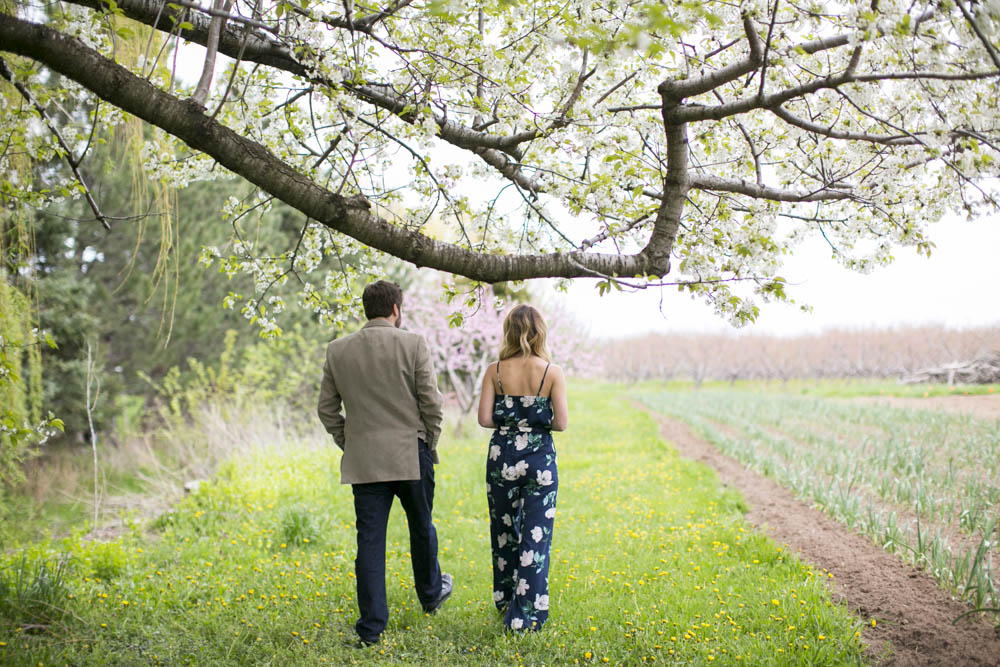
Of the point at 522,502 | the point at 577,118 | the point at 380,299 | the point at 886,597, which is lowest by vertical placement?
the point at 886,597

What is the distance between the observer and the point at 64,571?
4172 millimetres

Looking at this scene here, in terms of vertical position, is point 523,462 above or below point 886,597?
above

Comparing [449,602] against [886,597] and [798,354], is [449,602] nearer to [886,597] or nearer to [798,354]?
[886,597]

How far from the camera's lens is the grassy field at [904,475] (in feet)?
13.4

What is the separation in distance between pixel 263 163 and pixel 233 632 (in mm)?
2471

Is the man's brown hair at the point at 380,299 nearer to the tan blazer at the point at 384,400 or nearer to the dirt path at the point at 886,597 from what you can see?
the tan blazer at the point at 384,400

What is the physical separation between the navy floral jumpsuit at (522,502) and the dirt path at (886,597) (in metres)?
1.67

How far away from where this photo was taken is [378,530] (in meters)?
3.44

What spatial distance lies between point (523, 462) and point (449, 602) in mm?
1119

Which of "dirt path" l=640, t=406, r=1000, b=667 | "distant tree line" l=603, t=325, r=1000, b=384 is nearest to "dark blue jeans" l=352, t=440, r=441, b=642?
"dirt path" l=640, t=406, r=1000, b=667

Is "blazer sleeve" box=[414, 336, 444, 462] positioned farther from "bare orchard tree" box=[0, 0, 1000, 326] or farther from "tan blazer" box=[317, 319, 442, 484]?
"bare orchard tree" box=[0, 0, 1000, 326]

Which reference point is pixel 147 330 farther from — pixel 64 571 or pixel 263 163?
pixel 263 163

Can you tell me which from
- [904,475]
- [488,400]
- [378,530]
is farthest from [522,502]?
[904,475]

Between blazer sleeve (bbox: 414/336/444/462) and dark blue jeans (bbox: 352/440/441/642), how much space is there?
102 mm
